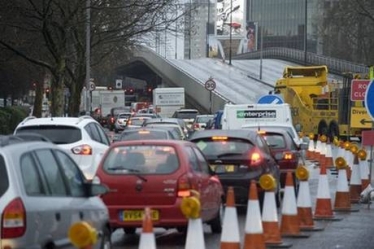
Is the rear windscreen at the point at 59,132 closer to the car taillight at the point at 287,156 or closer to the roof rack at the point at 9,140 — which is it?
the car taillight at the point at 287,156

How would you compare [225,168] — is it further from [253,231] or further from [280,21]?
[280,21]

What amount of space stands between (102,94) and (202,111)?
1227 cm

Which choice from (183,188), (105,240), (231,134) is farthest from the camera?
(231,134)

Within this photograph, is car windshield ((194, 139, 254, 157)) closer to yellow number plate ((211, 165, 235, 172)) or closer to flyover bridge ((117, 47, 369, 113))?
yellow number plate ((211, 165, 235, 172))

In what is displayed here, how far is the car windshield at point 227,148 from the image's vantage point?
55.2 feet

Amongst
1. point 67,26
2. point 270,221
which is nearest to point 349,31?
point 67,26

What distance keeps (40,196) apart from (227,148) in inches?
350

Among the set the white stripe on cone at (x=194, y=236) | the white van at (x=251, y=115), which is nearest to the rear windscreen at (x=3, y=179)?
the white stripe on cone at (x=194, y=236)

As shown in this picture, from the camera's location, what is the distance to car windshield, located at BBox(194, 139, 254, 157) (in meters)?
16.8

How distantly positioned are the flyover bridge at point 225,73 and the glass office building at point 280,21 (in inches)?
1679

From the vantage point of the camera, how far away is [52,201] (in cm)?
846

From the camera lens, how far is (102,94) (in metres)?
87.1

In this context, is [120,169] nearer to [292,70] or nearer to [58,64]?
[58,64]

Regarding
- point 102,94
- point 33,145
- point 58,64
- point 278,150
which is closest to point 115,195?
point 33,145
